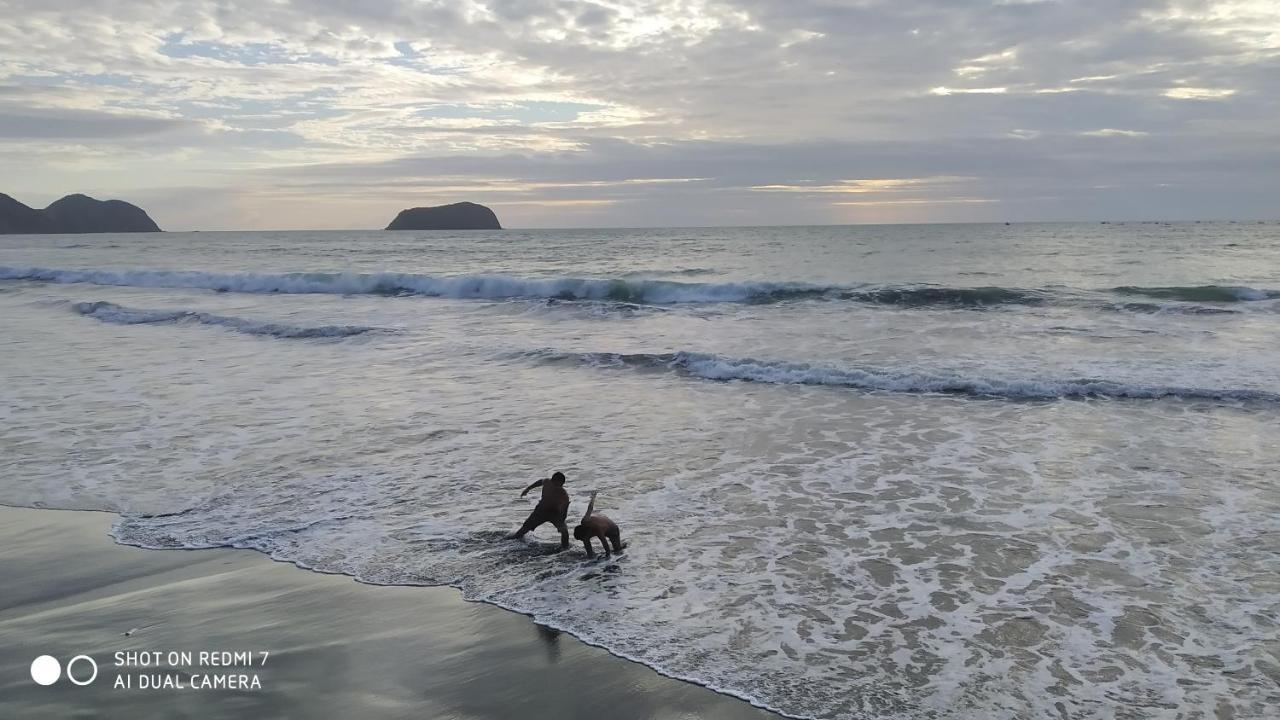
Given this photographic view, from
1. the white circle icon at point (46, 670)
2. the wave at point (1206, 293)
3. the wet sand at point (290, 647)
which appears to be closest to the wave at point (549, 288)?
the wave at point (1206, 293)

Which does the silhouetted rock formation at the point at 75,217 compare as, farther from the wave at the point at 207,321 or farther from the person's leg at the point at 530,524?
the person's leg at the point at 530,524

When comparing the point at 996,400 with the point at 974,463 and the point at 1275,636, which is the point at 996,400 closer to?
the point at 974,463

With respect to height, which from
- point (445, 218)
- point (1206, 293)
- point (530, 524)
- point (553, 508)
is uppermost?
point (445, 218)

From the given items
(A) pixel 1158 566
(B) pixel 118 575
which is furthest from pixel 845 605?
(B) pixel 118 575

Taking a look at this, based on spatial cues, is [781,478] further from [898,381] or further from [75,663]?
[75,663]

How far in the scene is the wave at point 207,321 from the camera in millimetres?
22647

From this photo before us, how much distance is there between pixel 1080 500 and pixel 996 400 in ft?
17.0

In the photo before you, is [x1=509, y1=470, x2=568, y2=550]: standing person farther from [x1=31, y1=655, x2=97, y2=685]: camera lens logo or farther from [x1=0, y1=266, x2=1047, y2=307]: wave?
[x1=0, y1=266, x2=1047, y2=307]: wave

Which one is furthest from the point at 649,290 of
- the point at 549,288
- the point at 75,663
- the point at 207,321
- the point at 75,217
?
the point at 75,217

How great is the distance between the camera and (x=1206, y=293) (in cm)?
2695

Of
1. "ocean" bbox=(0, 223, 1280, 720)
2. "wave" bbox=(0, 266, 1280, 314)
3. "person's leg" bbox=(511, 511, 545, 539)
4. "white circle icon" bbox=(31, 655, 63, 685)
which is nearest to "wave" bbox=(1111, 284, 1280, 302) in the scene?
"wave" bbox=(0, 266, 1280, 314)

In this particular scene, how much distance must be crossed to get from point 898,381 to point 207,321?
2186cm

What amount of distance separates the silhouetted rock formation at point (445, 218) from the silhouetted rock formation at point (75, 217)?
68284 millimetres

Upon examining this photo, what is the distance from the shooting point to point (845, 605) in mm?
6258
